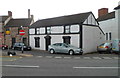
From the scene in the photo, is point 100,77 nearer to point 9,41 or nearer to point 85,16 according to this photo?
point 85,16

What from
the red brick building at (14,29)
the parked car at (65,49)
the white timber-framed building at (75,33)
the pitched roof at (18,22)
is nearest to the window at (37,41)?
the white timber-framed building at (75,33)

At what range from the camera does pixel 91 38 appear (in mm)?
23672

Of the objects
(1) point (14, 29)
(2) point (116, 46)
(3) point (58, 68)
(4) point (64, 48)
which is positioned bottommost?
(3) point (58, 68)

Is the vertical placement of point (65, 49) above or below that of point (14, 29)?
below

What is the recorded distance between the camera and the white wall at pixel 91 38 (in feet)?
73.4

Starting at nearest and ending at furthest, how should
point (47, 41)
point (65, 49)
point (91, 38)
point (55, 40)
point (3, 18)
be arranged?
point (65, 49) < point (91, 38) < point (55, 40) < point (47, 41) < point (3, 18)

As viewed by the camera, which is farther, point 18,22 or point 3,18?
point 3,18

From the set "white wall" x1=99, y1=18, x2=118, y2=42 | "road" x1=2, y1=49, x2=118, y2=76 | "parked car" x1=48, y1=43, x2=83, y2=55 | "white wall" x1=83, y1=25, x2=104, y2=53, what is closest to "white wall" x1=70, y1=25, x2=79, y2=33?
"white wall" x1=83, y1=25, x2=104, y2=53

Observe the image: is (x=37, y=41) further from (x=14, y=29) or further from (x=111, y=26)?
(x=111, y=26)

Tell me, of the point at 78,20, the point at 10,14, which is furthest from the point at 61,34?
the point at 10,14

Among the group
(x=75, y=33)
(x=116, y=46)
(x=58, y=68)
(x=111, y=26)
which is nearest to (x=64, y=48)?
(x=75, y=33)

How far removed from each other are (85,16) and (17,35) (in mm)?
18775

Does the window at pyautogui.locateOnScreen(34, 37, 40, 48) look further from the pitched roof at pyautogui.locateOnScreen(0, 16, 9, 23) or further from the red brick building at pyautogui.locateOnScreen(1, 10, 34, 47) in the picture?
the pitched roof at pyautogui.locateOnScreen(0, 16, 9, 23)

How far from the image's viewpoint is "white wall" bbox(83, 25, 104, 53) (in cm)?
2238
